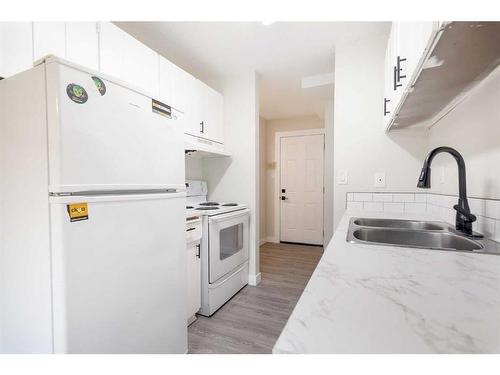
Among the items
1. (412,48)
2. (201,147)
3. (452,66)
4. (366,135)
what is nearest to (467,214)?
(452,66)

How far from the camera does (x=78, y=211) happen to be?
89 cm

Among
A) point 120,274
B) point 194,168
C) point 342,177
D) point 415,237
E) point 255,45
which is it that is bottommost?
point 120,274

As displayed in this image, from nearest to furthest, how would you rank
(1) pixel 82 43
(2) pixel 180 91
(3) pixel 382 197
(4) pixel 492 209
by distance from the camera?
(4) pixel 492 209
(1) pixel 82 43
(3) pixel 382 197
(2) pixel 180 91

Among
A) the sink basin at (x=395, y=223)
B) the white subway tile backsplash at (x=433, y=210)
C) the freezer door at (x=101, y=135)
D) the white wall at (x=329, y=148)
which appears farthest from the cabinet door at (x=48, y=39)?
the white wall at (x=329, y=148)

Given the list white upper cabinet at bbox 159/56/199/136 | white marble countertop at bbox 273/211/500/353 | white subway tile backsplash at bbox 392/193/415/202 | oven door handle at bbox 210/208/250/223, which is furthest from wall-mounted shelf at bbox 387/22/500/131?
white upper cabinet at bbox 159/56/199/136

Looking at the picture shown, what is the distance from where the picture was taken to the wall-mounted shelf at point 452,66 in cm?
61

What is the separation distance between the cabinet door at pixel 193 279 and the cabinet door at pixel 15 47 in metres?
1.36

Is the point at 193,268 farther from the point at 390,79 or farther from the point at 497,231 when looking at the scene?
the point at 390,79

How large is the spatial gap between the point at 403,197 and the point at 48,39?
242 centimetres

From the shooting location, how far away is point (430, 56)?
0.71m

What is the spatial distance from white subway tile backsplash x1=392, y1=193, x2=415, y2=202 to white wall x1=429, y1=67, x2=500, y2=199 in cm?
39

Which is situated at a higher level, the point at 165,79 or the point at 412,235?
the point at 165,79

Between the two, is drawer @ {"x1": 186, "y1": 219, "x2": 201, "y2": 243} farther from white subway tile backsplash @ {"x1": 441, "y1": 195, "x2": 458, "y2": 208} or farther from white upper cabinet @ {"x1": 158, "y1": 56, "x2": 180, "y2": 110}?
white subway tile backsplash @ {"x1": 441, "y1": 195, "x2": 458, "y2": 208}

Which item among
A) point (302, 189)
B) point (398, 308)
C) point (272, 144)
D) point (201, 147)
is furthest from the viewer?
point (272, 144)
